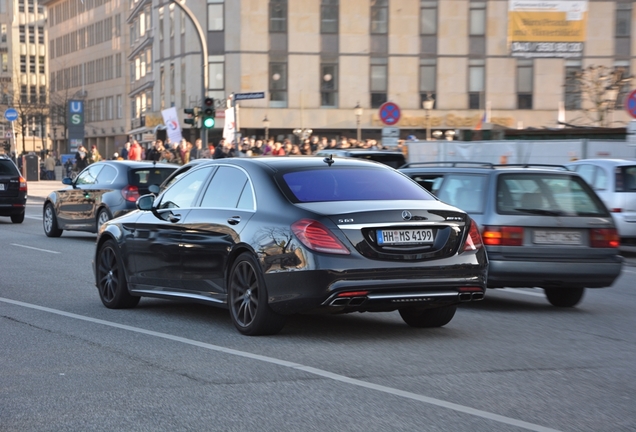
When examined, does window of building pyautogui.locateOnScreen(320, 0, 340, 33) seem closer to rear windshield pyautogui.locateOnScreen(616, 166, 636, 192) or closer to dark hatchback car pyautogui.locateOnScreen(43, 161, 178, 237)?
dark hatchback car pyautogui.locateOnScreen(43, 161, 178, 237)

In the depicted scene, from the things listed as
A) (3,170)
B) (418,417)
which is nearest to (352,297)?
(418,417)

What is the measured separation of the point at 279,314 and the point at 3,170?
18887 millimetres

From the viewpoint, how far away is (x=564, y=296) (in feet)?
39.6

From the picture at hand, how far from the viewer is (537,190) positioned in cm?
1170

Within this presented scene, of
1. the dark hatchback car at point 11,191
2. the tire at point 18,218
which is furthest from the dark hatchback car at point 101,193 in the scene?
the tire at point 18,218

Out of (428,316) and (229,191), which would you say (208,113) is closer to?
(229,191)

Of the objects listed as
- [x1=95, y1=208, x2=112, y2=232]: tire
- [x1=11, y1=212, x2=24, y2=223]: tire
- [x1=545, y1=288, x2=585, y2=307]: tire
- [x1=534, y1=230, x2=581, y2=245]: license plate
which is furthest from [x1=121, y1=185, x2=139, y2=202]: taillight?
[x1=534, y1=230, x2=581, y2=245]: license plate

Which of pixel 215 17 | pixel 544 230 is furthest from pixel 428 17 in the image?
pixel 544 230

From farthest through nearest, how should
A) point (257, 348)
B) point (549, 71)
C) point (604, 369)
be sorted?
1. point (549, 71)
2. point (257, 348)
3. point (604, 369)

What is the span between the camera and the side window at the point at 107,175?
20.8 meters

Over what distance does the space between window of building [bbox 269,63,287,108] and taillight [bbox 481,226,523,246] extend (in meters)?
49.8

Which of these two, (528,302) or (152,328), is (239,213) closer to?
(152,328)

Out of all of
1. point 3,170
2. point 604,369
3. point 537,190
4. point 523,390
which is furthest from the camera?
point 3,170

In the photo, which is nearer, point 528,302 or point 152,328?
point 152,328
